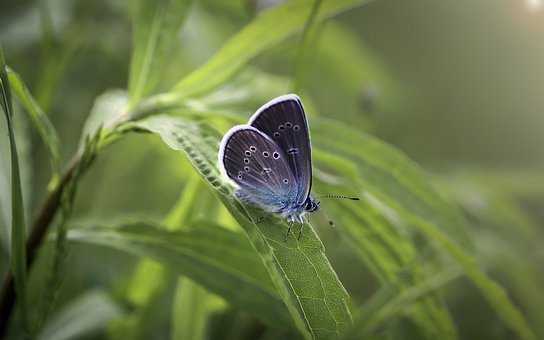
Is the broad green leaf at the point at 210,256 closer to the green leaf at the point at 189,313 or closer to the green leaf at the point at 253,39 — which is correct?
the green leaf at the point at 189,313

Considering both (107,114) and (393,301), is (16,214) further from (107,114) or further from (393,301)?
(393,301)

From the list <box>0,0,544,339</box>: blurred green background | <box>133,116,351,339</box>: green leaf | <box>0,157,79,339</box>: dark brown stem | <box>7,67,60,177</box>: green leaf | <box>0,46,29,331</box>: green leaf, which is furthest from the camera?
<box>0,0,544,339</box>: blurred green background

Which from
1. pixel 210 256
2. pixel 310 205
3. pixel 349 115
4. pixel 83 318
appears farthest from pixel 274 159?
pixel 349 115

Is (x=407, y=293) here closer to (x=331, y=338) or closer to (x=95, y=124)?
(x=331, y=338)

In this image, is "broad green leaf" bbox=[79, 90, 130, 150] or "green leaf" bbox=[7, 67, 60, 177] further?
"broad green leaf" bbox=[79, 90, 130, 150]

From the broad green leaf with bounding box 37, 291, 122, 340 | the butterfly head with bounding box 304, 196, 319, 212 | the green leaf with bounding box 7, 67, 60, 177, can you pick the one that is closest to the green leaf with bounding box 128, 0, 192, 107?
the green leaf with bounding box 7, 67, 60, 177

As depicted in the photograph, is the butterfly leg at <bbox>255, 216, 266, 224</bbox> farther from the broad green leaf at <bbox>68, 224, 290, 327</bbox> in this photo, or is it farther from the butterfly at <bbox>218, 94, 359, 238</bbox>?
the broad green leaf at <bbox>68, 224, 290, 327</bbox>
